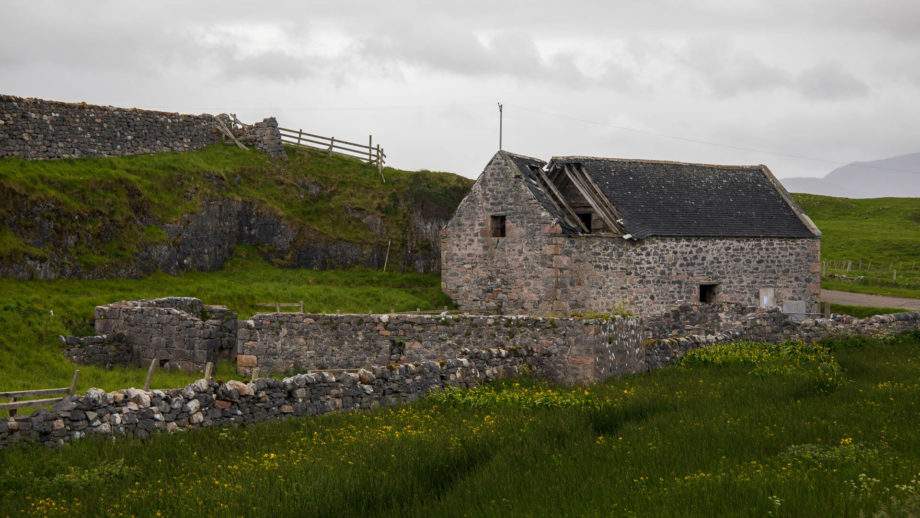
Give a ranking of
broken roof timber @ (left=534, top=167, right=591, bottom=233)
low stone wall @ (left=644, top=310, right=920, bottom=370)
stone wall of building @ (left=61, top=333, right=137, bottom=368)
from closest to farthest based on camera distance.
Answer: stone wall of building @ (left=61, top=333, right=137, bottom=368) → low stone wall @ (left=644, top=310, right=920, bottom=370) → broken roof timber @ (left=534, top=167, right=591, bottom=233)

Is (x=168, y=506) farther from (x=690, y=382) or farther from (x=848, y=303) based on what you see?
(x=848, y=303)

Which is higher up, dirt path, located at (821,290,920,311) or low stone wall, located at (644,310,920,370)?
low stone wall, located at (644,310,920,370)

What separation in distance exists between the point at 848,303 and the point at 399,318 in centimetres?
2983

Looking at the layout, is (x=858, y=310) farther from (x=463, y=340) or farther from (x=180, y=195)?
(x=180, y=195)

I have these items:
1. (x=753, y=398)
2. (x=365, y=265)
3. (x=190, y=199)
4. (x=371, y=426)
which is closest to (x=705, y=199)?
(x=365, y=265)

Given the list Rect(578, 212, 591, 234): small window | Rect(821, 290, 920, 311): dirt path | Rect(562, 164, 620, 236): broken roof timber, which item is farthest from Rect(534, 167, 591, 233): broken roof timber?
Rect(821, 290, 920, 311): dirt path

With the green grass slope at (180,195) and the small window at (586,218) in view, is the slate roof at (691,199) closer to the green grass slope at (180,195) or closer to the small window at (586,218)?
the small window at (586,218)

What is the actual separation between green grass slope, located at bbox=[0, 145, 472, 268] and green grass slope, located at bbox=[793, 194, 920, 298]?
26958mm

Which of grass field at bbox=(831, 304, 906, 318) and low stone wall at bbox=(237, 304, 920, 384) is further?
grass field at bbox=(831, 304, 906, 318)

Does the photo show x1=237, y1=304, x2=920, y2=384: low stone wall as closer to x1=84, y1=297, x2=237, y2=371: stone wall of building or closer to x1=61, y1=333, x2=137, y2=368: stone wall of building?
x1=84, y1=297, x2=237, y2=371: stone wall of building

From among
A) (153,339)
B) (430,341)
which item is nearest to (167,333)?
(153,339)

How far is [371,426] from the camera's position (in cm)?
1575

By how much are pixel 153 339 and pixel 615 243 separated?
20.1m

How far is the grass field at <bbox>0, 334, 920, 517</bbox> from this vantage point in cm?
1086
